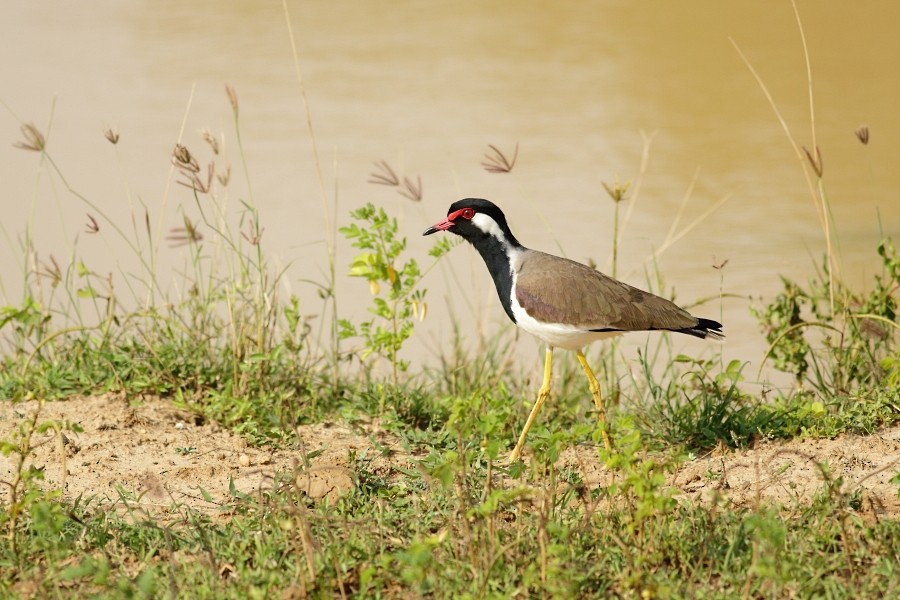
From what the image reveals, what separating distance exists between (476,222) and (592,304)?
706mm

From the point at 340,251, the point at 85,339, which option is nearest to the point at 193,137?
the point at 340,251

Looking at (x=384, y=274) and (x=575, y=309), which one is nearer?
(x=575, y=309)

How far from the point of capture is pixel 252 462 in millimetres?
4852

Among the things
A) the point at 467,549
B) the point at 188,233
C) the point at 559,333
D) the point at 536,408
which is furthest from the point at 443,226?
the point at 467,549

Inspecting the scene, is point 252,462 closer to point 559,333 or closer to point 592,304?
point 559,333

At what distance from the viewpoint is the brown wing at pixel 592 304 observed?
195 inches

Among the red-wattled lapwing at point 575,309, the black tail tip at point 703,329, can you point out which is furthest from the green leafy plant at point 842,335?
the red-wattled lapwing at point 575,309

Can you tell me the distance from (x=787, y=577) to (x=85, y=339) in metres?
3.64

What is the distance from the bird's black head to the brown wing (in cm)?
32

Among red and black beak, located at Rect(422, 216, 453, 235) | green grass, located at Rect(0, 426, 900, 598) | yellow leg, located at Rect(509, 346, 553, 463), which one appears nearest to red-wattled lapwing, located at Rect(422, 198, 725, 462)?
yellow leg, located at Rect(509, 346, 553, 463)

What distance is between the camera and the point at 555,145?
9.05 m

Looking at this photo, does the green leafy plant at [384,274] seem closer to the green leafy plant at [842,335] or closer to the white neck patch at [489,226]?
the white neck patch at [489,226]

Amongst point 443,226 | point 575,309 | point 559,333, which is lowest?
point 559,333

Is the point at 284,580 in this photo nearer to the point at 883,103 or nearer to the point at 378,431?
the point at 378,431
